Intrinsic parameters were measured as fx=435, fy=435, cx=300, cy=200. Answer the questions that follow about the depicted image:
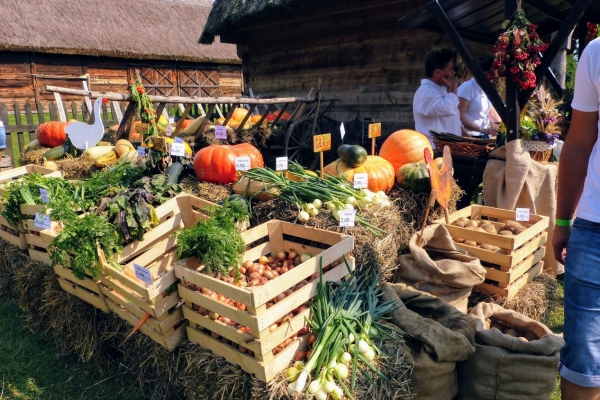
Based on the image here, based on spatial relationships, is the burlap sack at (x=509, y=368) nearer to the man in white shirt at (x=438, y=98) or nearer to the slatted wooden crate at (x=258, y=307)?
the slatted wooden crate at (x=258, y=307)

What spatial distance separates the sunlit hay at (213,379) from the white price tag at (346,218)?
1.07m

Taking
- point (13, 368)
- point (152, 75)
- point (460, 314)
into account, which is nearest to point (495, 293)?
point (460, 314)

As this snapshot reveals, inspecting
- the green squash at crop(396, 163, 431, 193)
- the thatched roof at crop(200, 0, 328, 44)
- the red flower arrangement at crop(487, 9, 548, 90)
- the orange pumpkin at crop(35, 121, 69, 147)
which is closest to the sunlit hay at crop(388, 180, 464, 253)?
the green squash at crop(396, 163, 431, 193)

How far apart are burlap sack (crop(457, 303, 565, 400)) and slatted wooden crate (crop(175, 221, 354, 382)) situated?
0.85 meters

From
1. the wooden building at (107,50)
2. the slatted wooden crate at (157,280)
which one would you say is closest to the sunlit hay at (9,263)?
the slatted wooden crate at (157,280)

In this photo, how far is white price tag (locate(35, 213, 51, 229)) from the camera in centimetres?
303

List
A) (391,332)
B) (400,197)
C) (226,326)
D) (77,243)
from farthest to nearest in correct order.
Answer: (400,197)
(77,243)
(391,332)
(226,326)

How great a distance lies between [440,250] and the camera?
307cm

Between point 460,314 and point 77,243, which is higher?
point 77,243

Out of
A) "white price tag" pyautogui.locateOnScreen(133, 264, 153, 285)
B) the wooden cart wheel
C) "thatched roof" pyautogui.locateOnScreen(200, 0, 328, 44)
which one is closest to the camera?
"white price tag" pyautogui.locateOnScreen(133, 264, 153, 285)

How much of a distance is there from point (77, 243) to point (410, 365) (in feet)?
6.57

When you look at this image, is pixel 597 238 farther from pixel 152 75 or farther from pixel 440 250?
pixel 152 75

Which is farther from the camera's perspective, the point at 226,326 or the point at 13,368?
the point at 13,368

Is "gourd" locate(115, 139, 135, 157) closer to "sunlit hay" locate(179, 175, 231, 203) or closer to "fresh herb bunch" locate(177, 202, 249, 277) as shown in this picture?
"sunlit hay" locate(179, 175, 231, 203)
